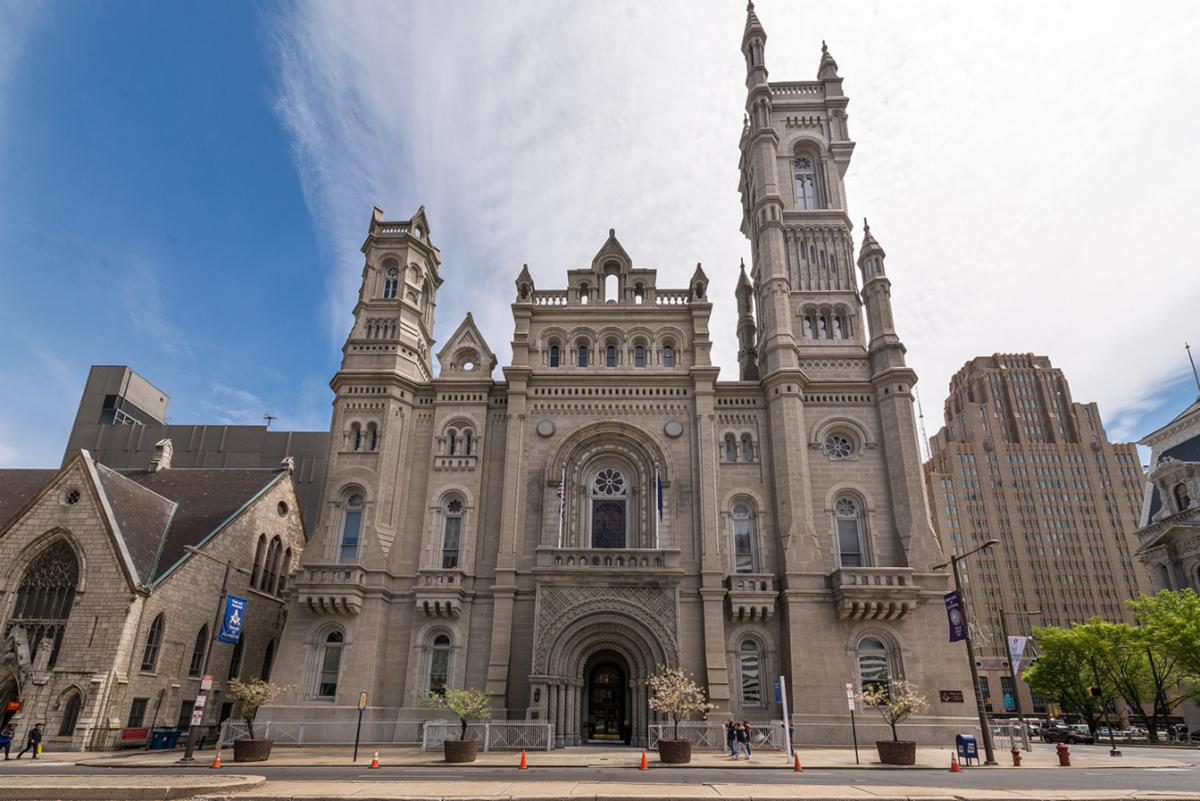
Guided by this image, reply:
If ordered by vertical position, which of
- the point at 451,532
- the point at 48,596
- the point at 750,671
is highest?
the point at 451,532

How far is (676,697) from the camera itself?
26703 mm

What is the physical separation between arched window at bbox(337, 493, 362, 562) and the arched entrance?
42.0 ft

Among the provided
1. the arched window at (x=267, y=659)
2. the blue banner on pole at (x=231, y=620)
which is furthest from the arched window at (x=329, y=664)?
the arched window at (x=267, y=659)

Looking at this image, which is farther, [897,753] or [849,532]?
[849,532]

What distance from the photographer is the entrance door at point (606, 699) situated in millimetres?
34719

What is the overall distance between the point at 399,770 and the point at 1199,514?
59.3 meters

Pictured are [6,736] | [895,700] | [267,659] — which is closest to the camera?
[6,736]

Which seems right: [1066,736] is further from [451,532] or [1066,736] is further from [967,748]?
[451,532]

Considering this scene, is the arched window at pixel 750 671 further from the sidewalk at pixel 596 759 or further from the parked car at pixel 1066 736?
the parked car at pixel 1066 736

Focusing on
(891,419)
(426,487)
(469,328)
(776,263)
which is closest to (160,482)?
(426,487)

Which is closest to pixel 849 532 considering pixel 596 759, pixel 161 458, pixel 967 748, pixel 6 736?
pixel 967 748

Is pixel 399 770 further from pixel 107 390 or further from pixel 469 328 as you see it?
pixel 107 390

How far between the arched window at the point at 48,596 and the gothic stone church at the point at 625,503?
9.49m

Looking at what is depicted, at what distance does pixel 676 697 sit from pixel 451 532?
1457 centimetres
